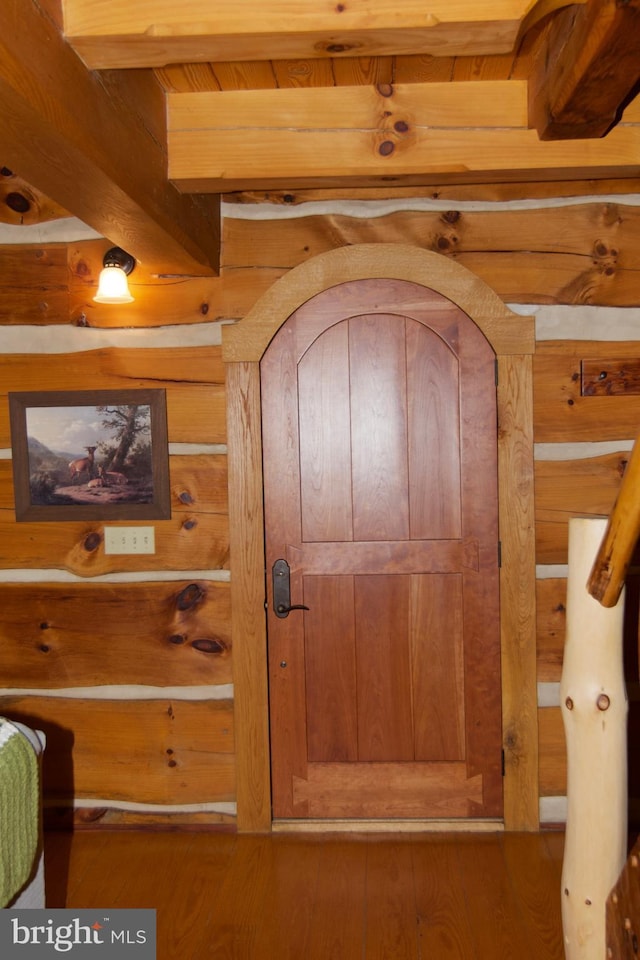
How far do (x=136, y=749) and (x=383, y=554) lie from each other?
1182mm

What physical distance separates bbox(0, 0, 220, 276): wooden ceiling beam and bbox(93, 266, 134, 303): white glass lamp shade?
0.10m

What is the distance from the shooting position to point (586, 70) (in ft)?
6.18

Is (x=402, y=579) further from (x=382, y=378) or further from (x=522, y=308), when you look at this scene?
(x=522, y=308)

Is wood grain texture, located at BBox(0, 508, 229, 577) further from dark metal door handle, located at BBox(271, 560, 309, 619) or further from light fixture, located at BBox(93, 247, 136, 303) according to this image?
light fixture, located at BBox(93, 247, 136, 303)

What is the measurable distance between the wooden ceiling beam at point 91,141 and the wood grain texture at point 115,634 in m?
1.23

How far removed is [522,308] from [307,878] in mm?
2093

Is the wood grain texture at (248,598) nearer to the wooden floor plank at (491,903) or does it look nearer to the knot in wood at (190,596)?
the knot in wood at (190,596)

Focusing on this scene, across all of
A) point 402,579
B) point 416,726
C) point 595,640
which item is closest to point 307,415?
point 402,579

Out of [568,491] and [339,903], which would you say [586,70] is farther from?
[339,903]

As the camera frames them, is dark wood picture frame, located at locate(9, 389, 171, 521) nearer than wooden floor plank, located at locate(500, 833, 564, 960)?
No

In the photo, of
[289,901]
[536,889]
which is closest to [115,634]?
[289,901]

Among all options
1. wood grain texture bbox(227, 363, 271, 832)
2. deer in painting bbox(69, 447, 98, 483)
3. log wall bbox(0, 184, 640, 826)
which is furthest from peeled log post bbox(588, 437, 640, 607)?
deer in painting bbox(69, 447, 98, 483)

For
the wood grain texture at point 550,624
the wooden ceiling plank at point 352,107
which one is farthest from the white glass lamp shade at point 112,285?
the wood grain texture at point 550,624

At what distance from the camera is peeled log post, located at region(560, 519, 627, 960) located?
4.78ft
